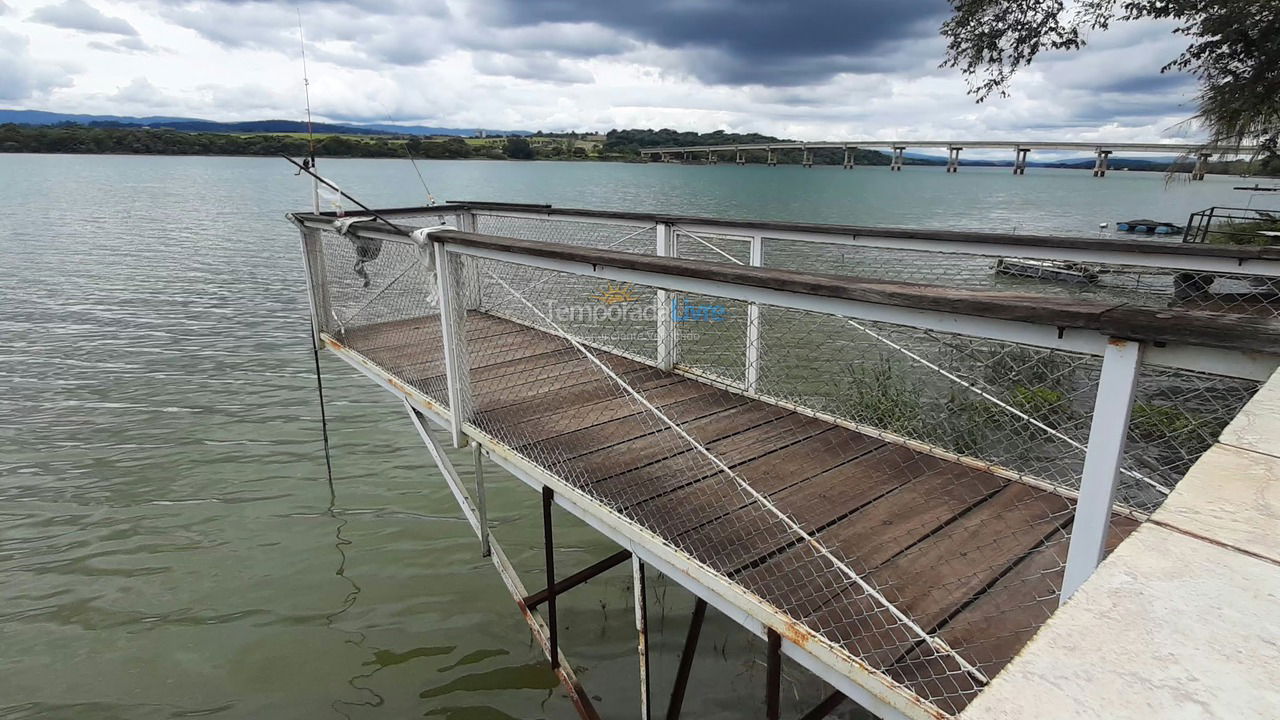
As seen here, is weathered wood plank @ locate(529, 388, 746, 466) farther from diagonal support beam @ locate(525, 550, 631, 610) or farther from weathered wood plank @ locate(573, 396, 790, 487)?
diagonal support beam @ locate(525, 550, 631, 610)

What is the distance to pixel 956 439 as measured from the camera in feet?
23.0

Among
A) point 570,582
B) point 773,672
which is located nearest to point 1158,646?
point 773,672

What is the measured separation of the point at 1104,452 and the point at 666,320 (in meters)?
3.74

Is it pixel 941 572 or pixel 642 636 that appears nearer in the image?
pixel 941 572

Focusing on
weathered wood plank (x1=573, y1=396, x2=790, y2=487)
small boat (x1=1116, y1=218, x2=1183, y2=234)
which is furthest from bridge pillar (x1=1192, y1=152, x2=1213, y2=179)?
small boat (x1=1116, y1=218, x2=1183, y2=234)

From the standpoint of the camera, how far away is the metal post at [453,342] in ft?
14.1

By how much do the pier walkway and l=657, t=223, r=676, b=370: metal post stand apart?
0.02 metres

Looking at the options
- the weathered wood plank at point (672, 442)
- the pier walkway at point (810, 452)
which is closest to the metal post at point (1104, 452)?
the pier walkway at point (810, 452)

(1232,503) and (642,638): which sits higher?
(1232,503)

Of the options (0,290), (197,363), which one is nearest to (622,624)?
(197,363)

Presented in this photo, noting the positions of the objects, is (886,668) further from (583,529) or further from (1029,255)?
(583,529)

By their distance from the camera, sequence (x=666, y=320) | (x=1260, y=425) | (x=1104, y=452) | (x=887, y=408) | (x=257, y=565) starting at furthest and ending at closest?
(x=887, y=408) → (x=257, y=565) → (x=666, y=320) → (x=1104, y=452) → (x=1260, y=425)

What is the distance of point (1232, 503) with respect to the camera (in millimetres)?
1208

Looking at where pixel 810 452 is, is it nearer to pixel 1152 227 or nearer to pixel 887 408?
pixel 887 408
